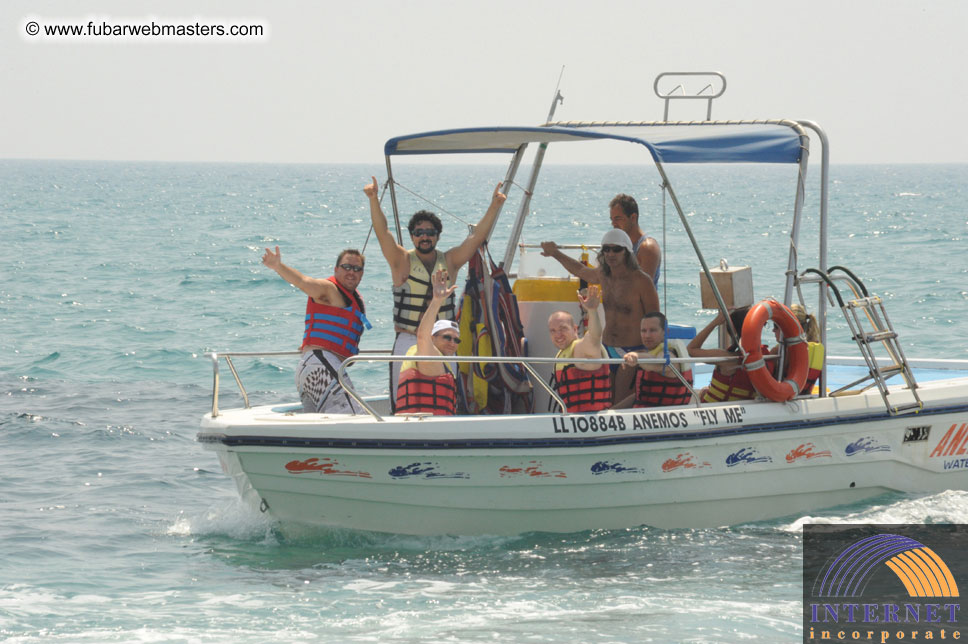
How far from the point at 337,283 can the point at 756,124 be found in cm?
286

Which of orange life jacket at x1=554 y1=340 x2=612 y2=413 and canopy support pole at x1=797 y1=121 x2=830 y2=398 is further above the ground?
canopy support pole at x1=797 y1=121 x2=830 y2=398

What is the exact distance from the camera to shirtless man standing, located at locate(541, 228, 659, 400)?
7.73 metres

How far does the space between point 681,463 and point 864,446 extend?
1402 millimetres

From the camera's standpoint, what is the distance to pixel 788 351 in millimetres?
A: 7758

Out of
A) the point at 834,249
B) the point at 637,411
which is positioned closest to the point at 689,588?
the point at 637,411

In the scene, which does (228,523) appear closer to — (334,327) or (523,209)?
(334,327)

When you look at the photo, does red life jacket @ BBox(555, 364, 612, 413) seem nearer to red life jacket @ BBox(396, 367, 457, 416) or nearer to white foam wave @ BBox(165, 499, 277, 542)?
Answer: red life jacket @ BBox(396, 367, 457, 416)

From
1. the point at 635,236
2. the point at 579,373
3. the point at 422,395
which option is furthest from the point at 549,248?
the point at 422,395

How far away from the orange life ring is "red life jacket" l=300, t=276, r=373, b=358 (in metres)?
2.34

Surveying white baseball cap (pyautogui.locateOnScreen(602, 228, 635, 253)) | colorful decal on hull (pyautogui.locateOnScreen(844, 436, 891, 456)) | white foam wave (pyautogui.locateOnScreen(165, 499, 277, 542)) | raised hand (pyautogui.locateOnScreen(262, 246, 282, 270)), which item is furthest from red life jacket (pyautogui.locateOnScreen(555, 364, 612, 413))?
white foam wave (pyautogui.locateOnScreen(165, 499, 277, 542))

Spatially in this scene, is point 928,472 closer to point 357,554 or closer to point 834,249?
point 357,554

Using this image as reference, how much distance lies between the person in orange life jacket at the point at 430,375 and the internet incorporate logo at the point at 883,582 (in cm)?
234

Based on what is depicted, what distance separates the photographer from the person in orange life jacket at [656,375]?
753cm

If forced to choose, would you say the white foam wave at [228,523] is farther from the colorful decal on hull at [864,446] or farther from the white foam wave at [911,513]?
the colorful decal on hull at [864,446]
